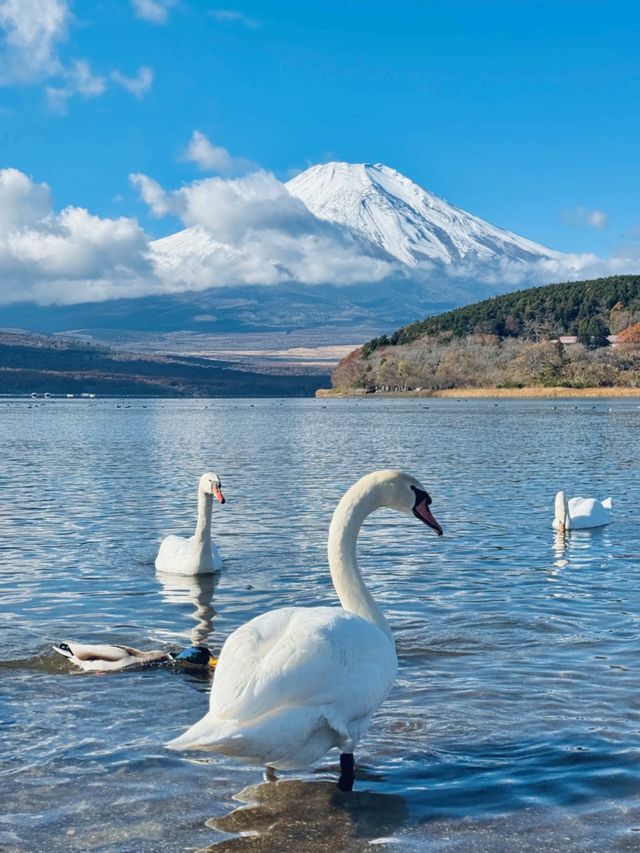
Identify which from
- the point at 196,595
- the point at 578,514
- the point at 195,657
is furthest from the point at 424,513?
the point at 578,514

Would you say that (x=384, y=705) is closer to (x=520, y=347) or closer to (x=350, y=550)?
(x=350, y=550)

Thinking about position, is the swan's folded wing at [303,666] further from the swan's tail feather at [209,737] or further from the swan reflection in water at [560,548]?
the swan reflection in water at [560,548]

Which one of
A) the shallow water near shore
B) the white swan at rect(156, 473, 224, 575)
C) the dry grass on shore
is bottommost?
the shallow water near shore

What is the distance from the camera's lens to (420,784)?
7.29 meters

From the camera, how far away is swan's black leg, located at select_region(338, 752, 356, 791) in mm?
6941

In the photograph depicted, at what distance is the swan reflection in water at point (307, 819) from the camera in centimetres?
647

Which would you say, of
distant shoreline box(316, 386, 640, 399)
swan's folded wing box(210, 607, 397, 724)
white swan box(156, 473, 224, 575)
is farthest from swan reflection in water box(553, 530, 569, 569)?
distant shoreline box(316, 386, 640, 399)

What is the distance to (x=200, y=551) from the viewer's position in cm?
1510

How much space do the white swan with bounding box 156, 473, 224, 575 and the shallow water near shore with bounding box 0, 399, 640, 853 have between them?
0.90ft

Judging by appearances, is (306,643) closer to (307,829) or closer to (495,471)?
(307,829)

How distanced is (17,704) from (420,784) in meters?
3.59

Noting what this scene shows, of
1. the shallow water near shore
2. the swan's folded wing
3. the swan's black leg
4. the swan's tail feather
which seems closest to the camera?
the swan's tail feather

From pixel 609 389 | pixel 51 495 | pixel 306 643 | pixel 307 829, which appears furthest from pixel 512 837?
pixel 609 389

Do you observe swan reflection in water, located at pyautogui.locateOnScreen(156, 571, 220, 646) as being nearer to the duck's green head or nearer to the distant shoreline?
the duck's green head
